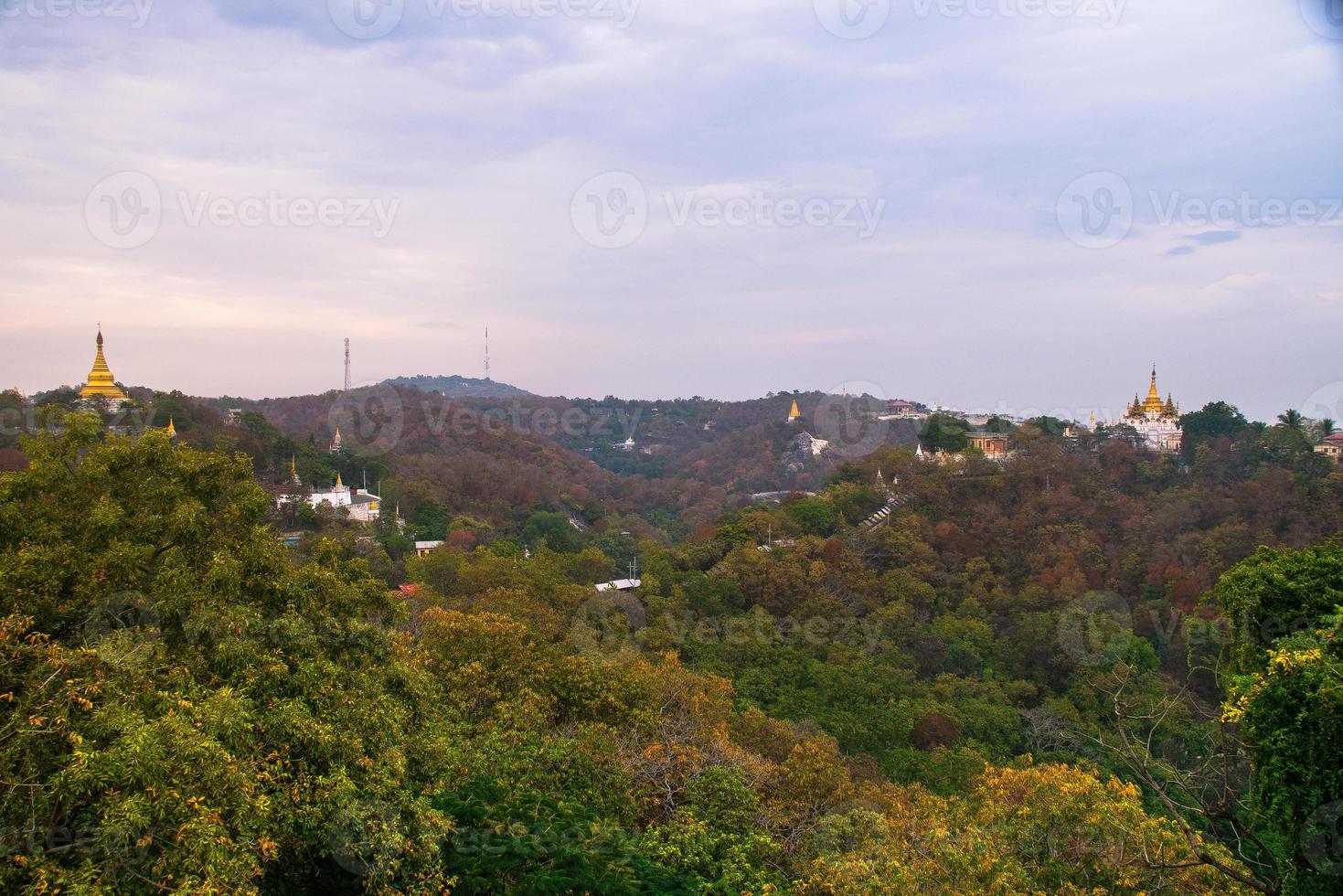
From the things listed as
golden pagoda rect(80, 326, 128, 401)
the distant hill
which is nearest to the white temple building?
golden pagoda rect(80, 326, 128, 401)

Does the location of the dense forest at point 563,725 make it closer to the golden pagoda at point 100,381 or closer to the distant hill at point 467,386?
the golden pagoda at point 100,381

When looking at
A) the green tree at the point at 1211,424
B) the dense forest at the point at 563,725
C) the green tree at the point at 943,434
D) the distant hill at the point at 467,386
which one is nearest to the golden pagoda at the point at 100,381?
the dense forest at the point at 563,725

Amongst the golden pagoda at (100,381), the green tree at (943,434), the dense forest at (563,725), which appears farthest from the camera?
the green tree at (943,434)

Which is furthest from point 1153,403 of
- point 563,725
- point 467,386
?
point 467,386

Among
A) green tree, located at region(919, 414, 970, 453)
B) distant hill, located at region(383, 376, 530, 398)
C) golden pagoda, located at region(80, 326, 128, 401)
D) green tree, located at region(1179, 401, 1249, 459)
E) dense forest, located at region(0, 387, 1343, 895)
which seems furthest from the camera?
distant hill, located at region(383, 376, 530, 398)

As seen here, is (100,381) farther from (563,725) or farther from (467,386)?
(467,386)

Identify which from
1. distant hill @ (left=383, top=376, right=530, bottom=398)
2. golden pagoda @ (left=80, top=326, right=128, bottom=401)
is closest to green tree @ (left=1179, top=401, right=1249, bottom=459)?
golden pagoda @ (left=80, top=326, right=128, bottom=401)

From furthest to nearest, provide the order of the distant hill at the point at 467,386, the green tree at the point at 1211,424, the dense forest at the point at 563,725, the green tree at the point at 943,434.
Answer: the distant hill at the point at 467,386 < the green tree at the point at 943,434 < the green tree at the point at 1211,424 < the dense forest at the point at 563,725

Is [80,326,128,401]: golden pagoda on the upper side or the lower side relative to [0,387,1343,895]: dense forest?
upper

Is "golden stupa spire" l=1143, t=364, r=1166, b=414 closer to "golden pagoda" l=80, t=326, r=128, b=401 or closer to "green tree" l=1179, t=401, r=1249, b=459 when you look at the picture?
"green tree" l=1179, t=401, r=1249, b=459

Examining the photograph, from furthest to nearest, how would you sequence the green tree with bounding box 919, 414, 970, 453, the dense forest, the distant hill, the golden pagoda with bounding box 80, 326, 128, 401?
the distant hill
the green tree with bounding box 919, 414, 970, 453
the golden pagoda with bounding box 80, 326, 128, 401
the dense forest

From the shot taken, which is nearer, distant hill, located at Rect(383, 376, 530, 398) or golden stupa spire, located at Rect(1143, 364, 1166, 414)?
golden stupa spire, located at Rect(1143, 364, 1166, 414)

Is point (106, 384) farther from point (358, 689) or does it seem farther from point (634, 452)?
point (634, 452)

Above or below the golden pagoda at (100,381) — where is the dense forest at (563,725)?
below
